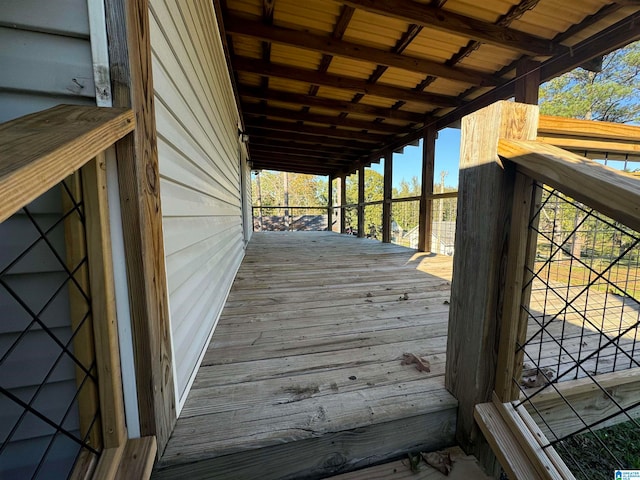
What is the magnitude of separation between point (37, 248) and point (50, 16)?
575 millimetres

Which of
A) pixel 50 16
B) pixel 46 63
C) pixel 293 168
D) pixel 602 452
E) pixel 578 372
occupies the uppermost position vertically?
pixel 293 168

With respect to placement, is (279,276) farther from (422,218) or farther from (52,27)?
(422,218)

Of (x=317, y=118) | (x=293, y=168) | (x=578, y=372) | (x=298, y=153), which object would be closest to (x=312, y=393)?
(x=578, y=372)

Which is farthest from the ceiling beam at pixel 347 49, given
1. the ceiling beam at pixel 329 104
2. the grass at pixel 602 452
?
the grass at pixel 602 452

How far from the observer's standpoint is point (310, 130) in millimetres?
5133

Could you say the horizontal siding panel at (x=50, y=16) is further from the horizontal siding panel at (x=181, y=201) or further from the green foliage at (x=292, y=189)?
the green foliage at (x=292, y=189)

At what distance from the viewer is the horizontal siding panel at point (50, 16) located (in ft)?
1.99

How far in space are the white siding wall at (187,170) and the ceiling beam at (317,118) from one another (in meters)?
2.50

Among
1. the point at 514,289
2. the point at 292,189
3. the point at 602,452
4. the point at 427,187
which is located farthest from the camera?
the point at 292,189

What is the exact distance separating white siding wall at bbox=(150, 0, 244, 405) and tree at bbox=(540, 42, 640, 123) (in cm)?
989

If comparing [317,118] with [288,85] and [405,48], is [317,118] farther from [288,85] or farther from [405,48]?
[405,48]

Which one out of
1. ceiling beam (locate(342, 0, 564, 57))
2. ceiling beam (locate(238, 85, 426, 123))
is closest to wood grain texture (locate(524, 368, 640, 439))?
ceiling beam (locate(342, 0, 564, 57))

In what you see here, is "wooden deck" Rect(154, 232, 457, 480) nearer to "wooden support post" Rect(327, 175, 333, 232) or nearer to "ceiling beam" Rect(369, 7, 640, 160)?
"ceiling beam" Rect(369, 7, 640, 160)

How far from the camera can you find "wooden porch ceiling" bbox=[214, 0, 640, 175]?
2230 mm
